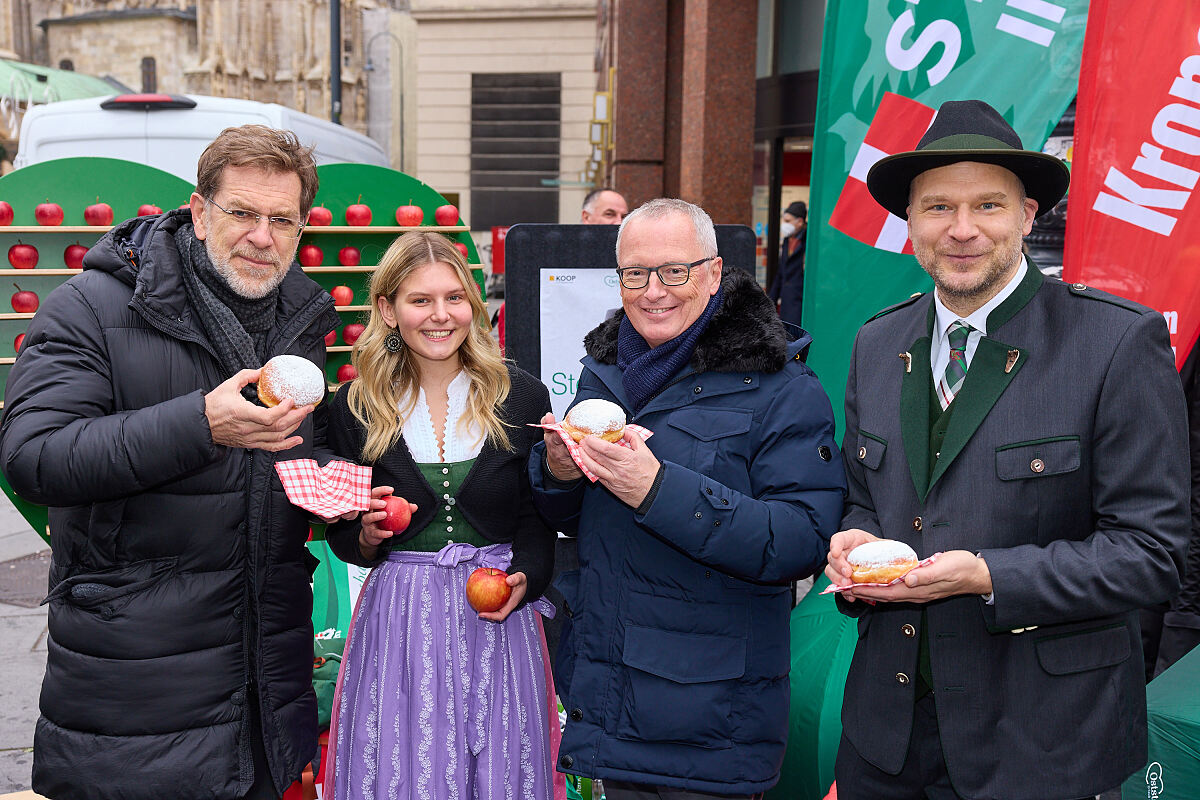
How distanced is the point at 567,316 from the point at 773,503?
2.07m

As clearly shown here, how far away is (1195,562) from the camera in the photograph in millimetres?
4238

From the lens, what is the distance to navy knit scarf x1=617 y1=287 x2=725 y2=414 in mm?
2553

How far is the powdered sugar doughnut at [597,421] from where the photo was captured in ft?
7.71

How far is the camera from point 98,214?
185 inches

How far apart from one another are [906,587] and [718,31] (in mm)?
6816

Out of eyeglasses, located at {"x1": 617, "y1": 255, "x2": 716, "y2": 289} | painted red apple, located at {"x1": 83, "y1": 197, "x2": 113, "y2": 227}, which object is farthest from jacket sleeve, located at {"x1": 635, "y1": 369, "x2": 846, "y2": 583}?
painted red apple, located at {"x1": 83, "y1": 197, "x2": 113, "y2": 227}

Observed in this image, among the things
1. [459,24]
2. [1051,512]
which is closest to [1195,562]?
[1051,512]

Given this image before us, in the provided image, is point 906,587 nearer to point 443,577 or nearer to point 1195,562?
point 443,577

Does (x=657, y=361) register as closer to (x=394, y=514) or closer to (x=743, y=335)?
(x=743, y=335)

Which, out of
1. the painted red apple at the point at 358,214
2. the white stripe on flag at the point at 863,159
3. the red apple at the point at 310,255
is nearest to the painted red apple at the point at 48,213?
the red apple at the point at 310,255

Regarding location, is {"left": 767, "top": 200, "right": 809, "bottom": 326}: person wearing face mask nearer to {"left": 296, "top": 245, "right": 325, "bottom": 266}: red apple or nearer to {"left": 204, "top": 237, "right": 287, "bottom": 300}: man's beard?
{"left": 296, "top": 245, "right": 325, "bottom": 266}: red apple

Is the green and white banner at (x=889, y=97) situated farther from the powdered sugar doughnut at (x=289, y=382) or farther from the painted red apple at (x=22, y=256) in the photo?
the painted red apple at (x=22, y=256)

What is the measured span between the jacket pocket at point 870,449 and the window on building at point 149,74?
2960 inches

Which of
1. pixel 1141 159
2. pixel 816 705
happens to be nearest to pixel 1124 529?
pixel 816 705
